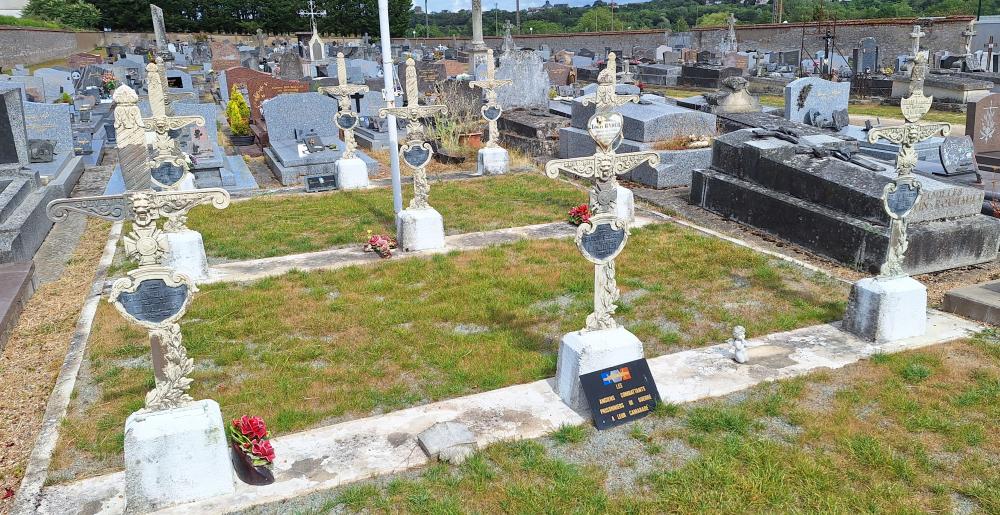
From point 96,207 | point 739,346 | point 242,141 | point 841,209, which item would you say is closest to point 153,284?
point 96,207

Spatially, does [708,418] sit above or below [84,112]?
below

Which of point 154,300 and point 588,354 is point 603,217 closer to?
point 588,354

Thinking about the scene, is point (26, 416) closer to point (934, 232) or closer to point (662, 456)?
point (662, 456)

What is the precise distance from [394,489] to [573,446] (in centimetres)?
114

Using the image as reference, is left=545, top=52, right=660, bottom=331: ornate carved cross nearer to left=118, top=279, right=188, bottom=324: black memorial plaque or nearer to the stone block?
the stone block

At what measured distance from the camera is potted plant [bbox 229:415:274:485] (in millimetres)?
4062

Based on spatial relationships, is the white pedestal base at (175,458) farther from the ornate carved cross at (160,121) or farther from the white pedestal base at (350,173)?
the white pedestal base at (350,173)

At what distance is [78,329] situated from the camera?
6.53m

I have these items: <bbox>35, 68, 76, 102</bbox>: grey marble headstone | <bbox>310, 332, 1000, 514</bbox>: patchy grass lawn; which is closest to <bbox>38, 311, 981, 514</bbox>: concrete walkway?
<bbox>310, 332, 1000, 514</bbox>: patchy grass lawn

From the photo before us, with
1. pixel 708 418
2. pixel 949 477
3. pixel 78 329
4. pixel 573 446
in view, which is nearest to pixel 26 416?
pixel 78 329

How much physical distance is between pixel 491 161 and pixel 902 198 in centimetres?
816

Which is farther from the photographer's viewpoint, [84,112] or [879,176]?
[84,112]

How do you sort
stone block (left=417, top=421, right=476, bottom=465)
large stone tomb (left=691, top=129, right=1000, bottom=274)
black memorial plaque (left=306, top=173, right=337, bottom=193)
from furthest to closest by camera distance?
black memorial plaque (left=306, top=173, right=337, bottom=193) < large stone tomb (left=691, top=129, right=1000, bottom=274) < stone block (left=417, top=421, right=476, bottom=465)

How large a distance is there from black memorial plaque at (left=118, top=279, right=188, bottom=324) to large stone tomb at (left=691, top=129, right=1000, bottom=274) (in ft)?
21.6
